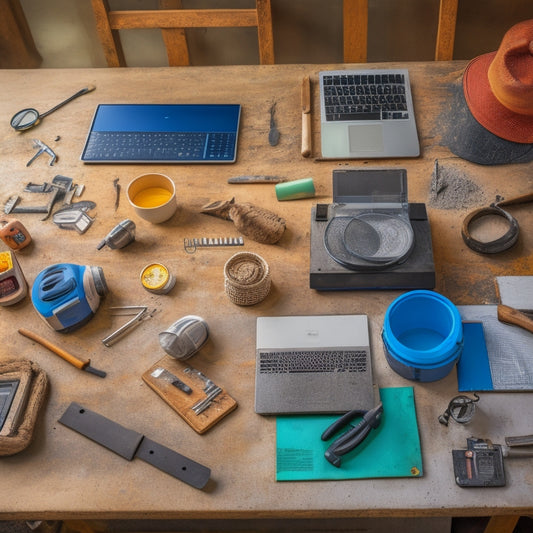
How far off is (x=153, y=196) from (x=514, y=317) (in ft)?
2.91

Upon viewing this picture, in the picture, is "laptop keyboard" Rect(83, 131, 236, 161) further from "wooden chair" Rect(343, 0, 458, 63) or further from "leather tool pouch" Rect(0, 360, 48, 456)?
"leather tool pouch" Rect(0, 360, 48, 456)

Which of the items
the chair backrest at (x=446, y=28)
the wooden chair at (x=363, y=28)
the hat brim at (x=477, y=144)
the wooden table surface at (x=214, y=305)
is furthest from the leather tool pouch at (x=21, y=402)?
the chair backrest at (x=446, y=28)

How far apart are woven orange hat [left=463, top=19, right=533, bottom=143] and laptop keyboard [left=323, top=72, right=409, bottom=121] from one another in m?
0.19

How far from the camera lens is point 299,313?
50.9 inches

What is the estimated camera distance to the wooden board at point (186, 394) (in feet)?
3.78

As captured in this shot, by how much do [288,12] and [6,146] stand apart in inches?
58.6

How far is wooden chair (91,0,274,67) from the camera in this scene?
171 centimetres

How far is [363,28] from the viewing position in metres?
1.72

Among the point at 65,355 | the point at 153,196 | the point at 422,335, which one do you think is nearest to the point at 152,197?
the point at 153,196

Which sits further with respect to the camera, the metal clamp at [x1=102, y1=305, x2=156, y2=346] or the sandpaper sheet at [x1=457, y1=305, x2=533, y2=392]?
the metal clamp at [x1=102, y1=305, x2=156, y2=346]

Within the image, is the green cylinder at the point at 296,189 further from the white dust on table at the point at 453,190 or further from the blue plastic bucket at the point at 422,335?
the blue plastic bucket at the point at 422,335

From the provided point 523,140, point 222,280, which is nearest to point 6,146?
point 222,280

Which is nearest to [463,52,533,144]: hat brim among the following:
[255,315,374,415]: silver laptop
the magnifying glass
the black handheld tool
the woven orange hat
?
the woven orange hat

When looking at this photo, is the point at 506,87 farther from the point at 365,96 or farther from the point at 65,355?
the point at 65,355
